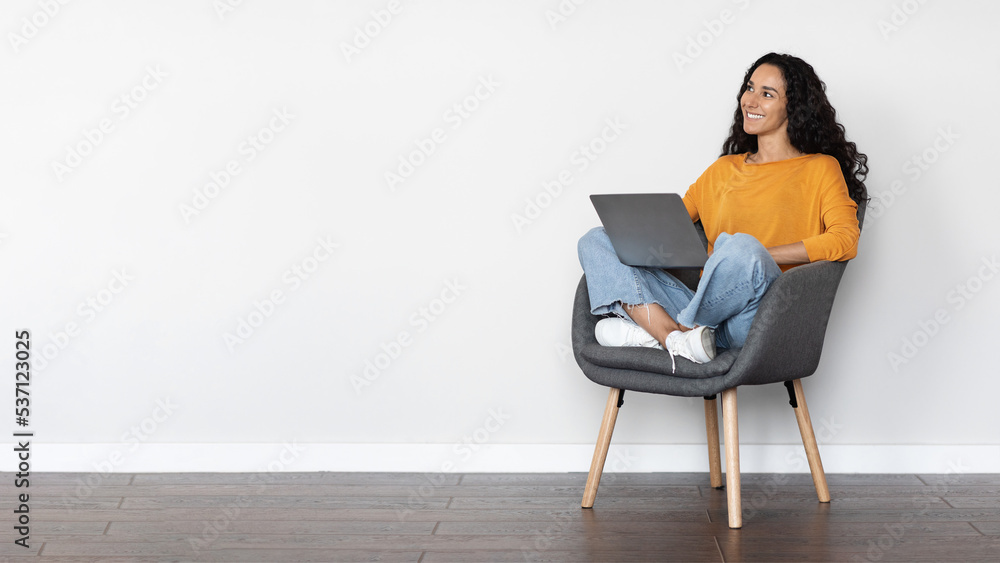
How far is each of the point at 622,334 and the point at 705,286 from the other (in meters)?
0.27

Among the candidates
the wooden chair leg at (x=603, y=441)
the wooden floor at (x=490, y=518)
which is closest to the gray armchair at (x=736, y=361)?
the wooden chair leg at (x=603, y=441)

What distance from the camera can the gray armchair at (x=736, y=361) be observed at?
1.88 m

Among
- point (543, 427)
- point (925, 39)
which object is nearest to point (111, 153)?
point (543, 427)

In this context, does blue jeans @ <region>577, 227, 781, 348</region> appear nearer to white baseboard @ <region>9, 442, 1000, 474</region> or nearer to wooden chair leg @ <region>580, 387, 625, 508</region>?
wooden chair leg @ <region>580, 387, 625, 508</region>

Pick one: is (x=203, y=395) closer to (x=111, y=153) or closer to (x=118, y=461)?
(x=118, y=461)

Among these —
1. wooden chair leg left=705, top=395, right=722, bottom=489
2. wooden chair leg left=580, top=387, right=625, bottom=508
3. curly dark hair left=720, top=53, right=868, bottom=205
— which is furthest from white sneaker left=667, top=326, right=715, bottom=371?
curly dark hair left=720, top=53, right=868, bottom=205

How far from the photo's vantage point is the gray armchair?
1876mm

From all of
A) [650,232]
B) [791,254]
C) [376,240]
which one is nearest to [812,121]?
[791,254]

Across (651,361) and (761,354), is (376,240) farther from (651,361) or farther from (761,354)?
(761,354)

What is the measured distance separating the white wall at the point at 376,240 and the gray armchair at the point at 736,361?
0.47 meters

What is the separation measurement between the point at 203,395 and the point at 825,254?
1.88m

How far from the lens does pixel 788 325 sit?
6.25 ft

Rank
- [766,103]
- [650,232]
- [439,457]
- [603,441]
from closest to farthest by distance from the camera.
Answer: [650,232] < [603,441] < [766,103] < [439,457]

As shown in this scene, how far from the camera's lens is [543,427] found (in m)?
2.60
